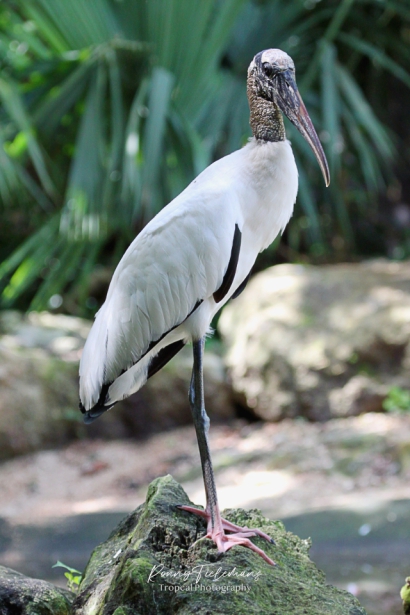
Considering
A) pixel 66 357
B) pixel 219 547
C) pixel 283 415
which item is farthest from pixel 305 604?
pixel 66 357

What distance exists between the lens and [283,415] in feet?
21.4

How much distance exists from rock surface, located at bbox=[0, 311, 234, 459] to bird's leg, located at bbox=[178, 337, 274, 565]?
343cm

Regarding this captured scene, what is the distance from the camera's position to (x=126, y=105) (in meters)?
7.36

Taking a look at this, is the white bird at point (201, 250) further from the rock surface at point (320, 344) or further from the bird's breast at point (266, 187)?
the rock surface at point (320, 344)

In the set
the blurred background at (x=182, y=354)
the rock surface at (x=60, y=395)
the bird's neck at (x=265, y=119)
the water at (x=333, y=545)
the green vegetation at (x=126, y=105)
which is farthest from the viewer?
the green vegetation at (x=126, y=105)

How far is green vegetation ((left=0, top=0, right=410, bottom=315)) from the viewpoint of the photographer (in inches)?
267

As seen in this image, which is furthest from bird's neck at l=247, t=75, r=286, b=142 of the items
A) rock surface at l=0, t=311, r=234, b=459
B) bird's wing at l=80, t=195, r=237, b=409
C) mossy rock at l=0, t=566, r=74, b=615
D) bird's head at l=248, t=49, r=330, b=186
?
rock surface at l=0, t=311, r=234, b=459

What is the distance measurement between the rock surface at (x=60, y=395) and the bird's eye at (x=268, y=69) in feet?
13.2

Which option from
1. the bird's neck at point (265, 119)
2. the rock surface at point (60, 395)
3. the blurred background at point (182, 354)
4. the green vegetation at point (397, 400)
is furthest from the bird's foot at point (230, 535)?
the rock surface at point (60, 395)

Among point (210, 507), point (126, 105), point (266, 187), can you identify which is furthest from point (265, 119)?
point (126, 105)

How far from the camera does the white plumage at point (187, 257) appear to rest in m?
2.96

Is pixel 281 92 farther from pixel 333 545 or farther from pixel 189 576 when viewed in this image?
pixel 333 545

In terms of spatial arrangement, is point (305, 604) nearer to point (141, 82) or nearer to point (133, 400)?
point (133, 400)

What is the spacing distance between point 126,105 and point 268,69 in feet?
14.9
